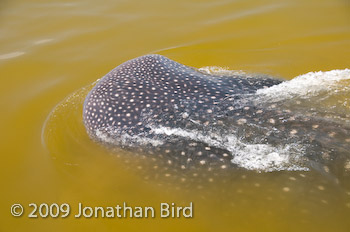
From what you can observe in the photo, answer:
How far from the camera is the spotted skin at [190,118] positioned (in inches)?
169

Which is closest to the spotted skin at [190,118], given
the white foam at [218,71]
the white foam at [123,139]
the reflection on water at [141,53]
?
the white foam at [123,139]

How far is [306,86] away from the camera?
5.77 metres

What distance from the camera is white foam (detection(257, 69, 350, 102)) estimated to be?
5.24 m

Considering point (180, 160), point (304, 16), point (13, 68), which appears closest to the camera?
point (180, 160)

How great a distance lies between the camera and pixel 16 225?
4.44 metres

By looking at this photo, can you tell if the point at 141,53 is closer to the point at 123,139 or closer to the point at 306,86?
the point at 123,139

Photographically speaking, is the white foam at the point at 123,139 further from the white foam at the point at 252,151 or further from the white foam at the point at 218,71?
the white foam at the point at 218,71

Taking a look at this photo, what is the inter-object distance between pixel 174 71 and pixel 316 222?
126 inches

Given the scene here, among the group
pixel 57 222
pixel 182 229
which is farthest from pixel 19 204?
pixel 182 229

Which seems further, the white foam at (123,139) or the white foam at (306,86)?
the white foam at (306,86)

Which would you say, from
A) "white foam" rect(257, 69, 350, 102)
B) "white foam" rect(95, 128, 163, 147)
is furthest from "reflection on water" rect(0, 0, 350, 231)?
"white foam" rect(95, 128, 163, 147)

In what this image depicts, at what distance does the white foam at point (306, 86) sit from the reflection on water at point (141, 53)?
1.9 inches

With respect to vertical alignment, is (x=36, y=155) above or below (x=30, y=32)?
below

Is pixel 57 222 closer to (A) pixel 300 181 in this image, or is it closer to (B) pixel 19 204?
(B) pixel 19 204
